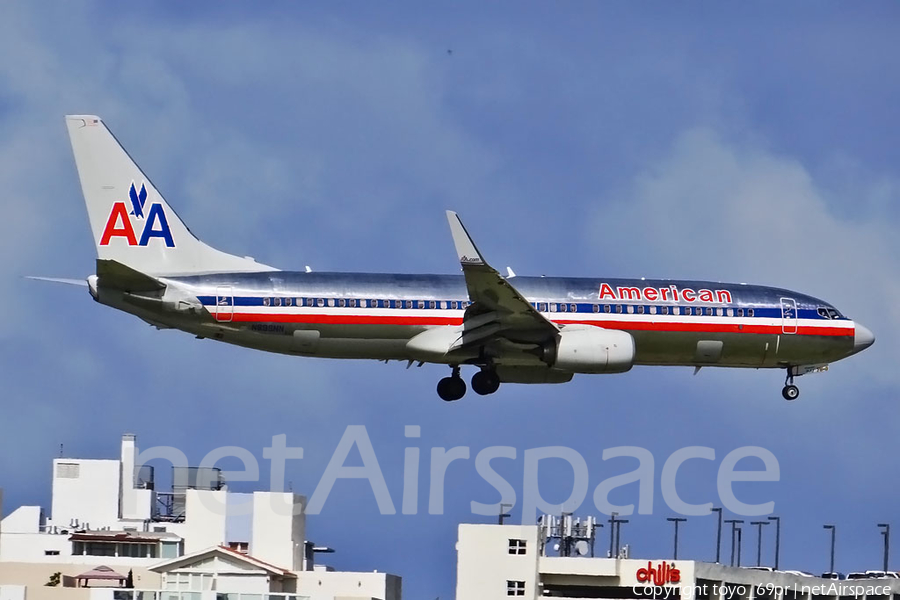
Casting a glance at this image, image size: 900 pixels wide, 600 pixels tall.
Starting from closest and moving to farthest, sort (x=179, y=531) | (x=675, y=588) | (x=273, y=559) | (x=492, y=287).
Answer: (x=492, y=287) → (x=675, y=588) → (x=273, y=559) → (x=179, y=531)

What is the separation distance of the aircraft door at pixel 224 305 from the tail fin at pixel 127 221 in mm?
2615

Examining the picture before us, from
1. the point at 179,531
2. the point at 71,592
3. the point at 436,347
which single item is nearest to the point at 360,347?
the point at 436,347

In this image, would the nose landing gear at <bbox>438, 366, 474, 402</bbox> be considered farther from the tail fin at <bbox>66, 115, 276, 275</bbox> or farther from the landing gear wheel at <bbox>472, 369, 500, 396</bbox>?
the tail fin at <bbox>66, 115, 276, 275</bbox>

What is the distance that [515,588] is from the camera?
262 ft

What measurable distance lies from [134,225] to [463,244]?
470 inches

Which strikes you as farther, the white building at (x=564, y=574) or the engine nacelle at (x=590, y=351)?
the white building at (x=564, y=574)

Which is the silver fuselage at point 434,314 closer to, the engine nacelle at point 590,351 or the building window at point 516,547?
the engine nacelle at point 590,351

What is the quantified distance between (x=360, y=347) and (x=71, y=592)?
16.8m

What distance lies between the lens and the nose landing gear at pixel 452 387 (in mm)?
67812

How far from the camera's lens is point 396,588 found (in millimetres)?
82188

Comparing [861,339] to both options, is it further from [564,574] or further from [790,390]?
[564,574]

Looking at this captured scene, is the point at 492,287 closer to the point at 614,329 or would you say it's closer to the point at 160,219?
the point at 614,329

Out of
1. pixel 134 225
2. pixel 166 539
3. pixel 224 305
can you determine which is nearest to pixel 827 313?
pixel 224 305

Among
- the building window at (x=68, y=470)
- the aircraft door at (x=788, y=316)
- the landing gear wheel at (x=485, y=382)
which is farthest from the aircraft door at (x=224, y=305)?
the building window at (x=68, y=470)
